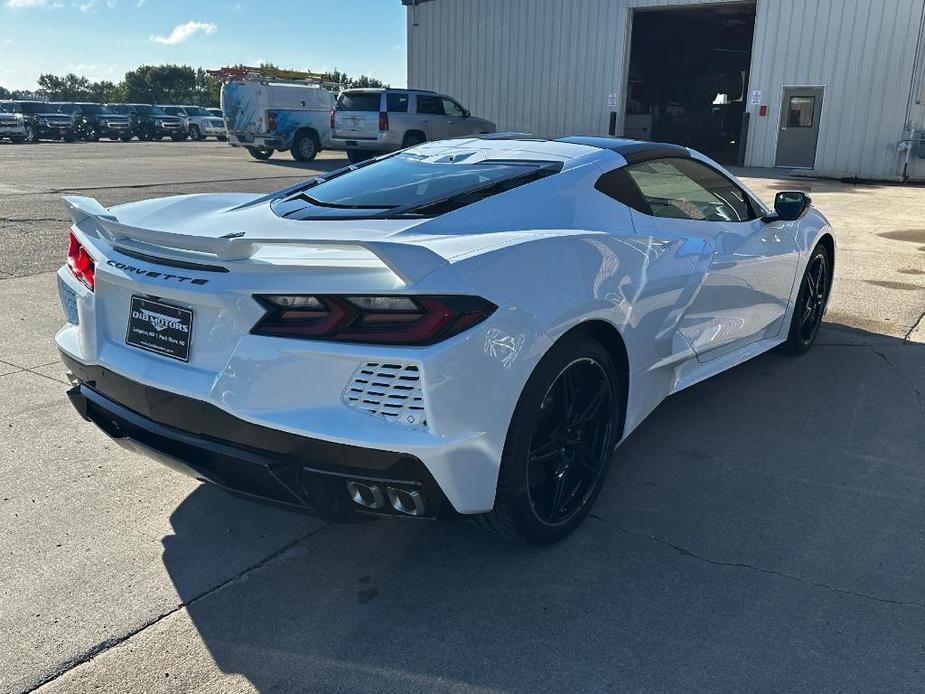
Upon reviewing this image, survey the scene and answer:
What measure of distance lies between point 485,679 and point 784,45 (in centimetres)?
2328

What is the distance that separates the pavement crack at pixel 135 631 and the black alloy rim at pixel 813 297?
3724mm

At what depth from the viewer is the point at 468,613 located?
2.62 meters

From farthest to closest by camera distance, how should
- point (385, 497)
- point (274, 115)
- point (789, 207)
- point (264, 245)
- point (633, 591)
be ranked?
point (274, 115)
point (789, 207)
point (633, 591)
point (264, 245)
point (385, 497)

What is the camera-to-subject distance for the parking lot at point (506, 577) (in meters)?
2.35

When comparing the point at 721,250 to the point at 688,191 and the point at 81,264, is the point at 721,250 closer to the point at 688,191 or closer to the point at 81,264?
the point at 688,191

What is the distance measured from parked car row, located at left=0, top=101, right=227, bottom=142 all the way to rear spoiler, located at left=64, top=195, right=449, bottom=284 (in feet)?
110

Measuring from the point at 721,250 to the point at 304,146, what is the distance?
19978 mm

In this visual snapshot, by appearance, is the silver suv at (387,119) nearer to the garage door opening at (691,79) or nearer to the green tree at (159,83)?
the garage door opening at (691,79)

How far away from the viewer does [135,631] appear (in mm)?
2500

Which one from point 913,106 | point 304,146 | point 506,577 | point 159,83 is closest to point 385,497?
point 506,577

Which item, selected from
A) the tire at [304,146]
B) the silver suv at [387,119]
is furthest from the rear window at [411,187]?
the tire at [304,146]

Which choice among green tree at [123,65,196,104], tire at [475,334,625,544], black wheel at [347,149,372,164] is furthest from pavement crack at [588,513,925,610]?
green tree at [123,65,196,104]

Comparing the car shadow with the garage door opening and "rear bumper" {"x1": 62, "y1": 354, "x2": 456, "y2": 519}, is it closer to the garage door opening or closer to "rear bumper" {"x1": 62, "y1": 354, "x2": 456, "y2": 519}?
"rear bumper" {"x1": 62, "y1": 354, "x2": 456, "y2": 519}

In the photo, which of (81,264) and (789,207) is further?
(789,207)
